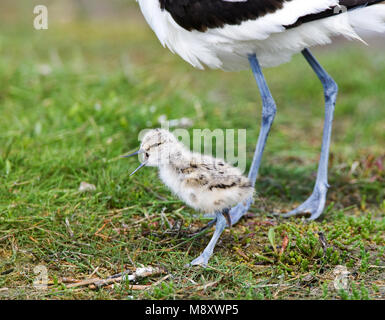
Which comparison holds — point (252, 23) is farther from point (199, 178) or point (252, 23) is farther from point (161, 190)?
point (161, 190)

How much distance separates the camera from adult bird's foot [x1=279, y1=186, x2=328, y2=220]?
138 inches

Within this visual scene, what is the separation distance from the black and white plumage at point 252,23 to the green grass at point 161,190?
104 centimetres

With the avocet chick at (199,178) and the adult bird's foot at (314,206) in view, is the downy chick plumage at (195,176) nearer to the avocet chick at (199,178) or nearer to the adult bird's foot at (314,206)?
the avocet chick at (199,178)

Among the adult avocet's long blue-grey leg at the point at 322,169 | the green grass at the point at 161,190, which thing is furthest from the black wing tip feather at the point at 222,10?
the green grass at the point at 161,190

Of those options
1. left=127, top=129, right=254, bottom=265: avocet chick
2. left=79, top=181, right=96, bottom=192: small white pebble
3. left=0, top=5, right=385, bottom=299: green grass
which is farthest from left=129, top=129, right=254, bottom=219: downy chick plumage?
left=79, top=181, right=96, bottom=192: small white pebble

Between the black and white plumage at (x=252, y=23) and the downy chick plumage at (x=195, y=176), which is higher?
the black and white plumage at (x=252, y=23)

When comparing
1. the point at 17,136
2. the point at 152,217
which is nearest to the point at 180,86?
the point at 17,136

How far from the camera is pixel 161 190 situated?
366 cm

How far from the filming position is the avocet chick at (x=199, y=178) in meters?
2.79

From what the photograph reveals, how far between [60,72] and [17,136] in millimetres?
1700

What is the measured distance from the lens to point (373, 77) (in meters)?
6.59

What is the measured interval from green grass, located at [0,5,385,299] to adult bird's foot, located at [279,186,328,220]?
11cm

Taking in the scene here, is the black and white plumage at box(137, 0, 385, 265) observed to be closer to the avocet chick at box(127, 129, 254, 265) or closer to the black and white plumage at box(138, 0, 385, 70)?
the black and white plumage at box(138, 0, 385, 70)

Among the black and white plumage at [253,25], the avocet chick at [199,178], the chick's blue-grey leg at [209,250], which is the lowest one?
the chick's blue-grey leg at [209,250]
